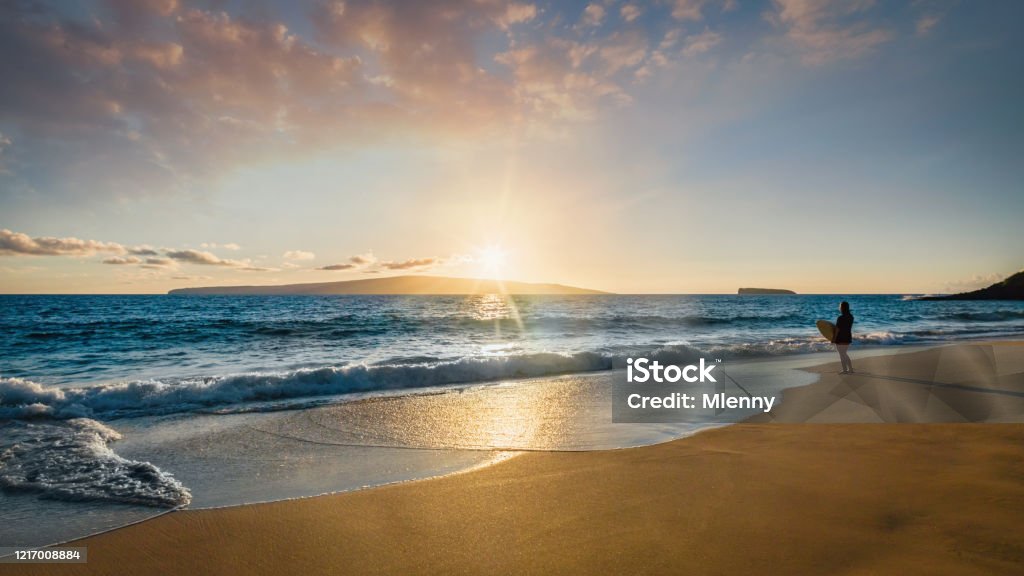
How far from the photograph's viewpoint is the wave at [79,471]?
16.2 ft

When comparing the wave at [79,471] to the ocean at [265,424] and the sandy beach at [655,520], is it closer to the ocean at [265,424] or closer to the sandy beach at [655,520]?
the ocean at [265,424]

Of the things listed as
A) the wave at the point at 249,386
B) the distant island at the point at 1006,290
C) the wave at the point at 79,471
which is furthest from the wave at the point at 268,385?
the distant island at the point at 1006,290

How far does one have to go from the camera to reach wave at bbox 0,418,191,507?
493 cm

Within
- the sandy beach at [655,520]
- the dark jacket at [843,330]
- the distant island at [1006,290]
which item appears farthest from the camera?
the distant island at [1006,290]

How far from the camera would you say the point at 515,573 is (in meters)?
3.14

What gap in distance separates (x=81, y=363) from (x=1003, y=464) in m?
24.5

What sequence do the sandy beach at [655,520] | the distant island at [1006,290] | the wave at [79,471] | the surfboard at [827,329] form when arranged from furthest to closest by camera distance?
the distant island at [1006,290] → the surfboard at [827,329] → the wave at [79,471] → the sandy beach at [655,520]

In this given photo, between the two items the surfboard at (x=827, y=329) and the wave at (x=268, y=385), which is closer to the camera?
the wave at (x=268, y=385)

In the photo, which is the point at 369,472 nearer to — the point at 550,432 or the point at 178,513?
the point at 178,513

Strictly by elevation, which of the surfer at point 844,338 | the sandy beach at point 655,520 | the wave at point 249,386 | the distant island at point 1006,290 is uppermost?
the distant island at point 1006,290

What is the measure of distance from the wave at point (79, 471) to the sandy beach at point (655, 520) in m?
0.95

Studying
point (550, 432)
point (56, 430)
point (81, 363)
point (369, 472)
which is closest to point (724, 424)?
point (550, 432)

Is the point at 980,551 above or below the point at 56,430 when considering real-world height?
above

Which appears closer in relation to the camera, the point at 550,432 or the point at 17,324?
the point at 550,432
